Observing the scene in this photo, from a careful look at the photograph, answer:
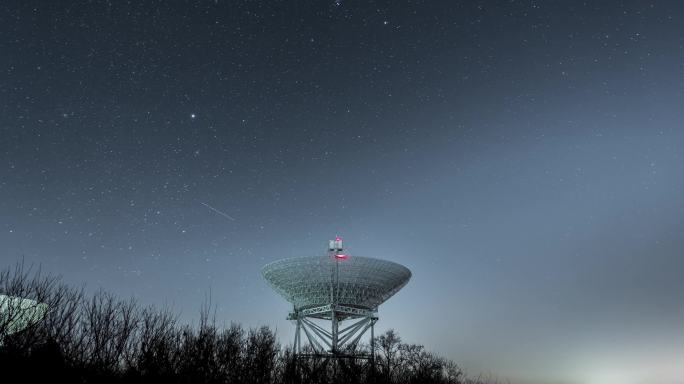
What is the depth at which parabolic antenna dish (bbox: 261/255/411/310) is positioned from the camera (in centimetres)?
5050

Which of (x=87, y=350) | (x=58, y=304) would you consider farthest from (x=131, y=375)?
(x=58, y=304)

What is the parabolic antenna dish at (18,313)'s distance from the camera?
60.4ft

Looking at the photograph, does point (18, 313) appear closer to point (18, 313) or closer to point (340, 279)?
Answer: point (18, 313)

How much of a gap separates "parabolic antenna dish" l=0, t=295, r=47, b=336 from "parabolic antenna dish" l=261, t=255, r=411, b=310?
31751 mm

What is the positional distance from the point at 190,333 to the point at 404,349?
162ft

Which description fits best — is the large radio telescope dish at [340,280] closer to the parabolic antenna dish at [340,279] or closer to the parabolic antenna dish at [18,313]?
the parabolic antenna dish at [340,279]

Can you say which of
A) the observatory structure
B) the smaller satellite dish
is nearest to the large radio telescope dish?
the observatory structure

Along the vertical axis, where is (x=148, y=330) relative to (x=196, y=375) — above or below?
above

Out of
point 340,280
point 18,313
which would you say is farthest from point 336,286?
point 18,313

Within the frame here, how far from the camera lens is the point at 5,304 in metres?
19.0

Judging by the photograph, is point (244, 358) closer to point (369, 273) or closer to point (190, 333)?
point (190, 333)

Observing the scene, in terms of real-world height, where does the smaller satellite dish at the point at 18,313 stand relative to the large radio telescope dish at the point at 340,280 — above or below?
below

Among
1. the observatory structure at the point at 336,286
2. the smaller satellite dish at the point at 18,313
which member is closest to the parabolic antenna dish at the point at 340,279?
the observatory structure at the point at 336,286

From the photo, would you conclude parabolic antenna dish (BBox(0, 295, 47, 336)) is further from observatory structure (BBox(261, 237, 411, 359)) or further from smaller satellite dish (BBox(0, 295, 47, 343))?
observatory structure (BBox(261, 237, 411, 359))
